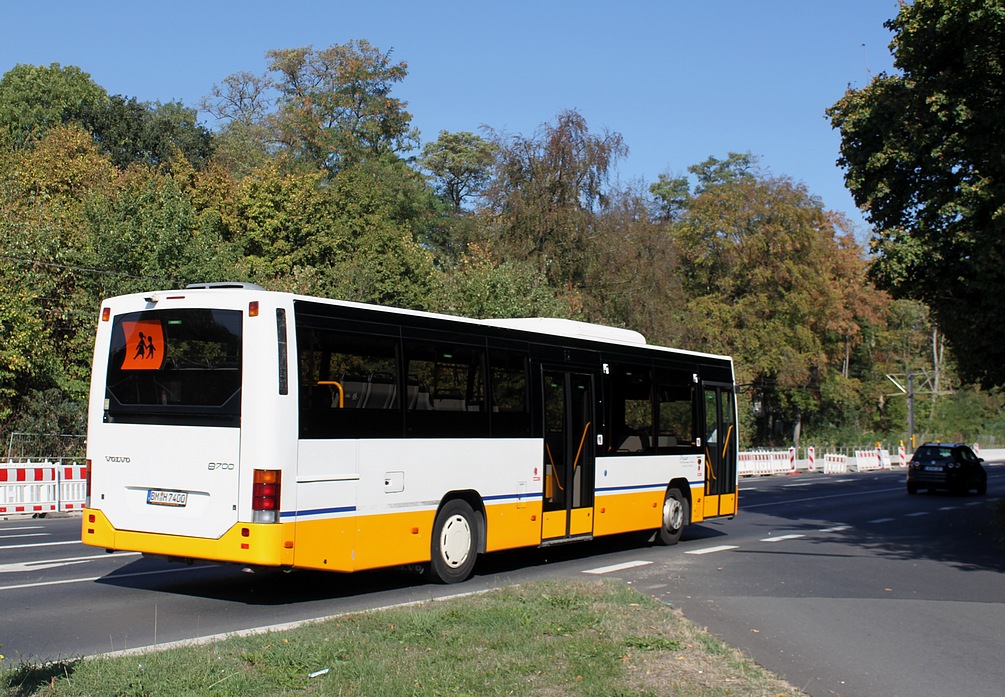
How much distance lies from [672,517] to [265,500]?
915cm

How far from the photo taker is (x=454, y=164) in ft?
253

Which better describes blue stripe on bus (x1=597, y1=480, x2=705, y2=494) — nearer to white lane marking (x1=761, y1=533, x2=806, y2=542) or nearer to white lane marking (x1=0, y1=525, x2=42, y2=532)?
white lane marking (x1=761, y1=533, x2=806, y2=542)

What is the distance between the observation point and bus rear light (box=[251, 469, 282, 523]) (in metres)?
9.88

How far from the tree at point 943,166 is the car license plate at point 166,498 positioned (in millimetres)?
13765

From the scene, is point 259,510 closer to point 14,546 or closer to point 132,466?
point 132,466

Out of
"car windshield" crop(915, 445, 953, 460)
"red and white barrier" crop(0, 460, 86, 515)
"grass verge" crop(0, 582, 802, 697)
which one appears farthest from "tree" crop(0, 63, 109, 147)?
"grass verge" crop(0, 582, 802, 697)

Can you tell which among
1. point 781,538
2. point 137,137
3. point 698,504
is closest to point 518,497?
point 698,504

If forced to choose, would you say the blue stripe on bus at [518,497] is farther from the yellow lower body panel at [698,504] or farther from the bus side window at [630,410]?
the yellow lower body panel at [698,504]

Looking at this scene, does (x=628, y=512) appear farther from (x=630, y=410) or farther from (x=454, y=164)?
(x=454, y=164)

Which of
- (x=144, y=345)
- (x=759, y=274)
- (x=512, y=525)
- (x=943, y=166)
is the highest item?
(x=759, y=274)

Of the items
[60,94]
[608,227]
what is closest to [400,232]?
[608,227]

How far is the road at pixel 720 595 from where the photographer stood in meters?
8.48

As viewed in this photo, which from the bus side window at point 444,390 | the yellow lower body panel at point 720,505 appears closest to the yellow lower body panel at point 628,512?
the yellow lower body panel at point 720,505

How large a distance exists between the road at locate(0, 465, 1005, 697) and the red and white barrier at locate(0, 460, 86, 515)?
3.26 meters
